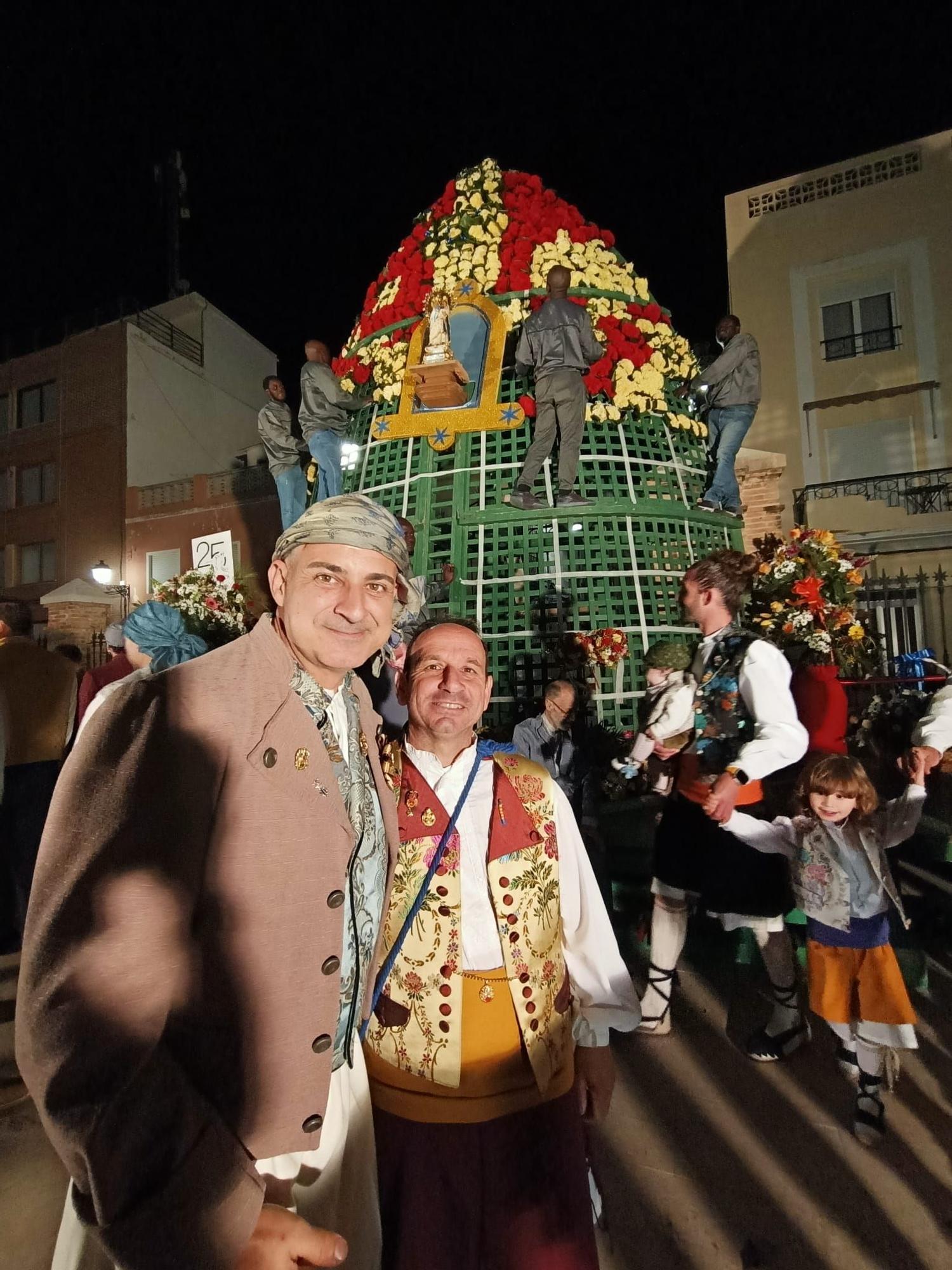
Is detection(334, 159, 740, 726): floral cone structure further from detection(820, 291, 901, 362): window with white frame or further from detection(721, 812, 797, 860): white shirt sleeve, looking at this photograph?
detection(820, 291, 901, 362): window with white frame

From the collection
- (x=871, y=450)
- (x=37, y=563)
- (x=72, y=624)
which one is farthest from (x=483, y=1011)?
(x=37, y=563)

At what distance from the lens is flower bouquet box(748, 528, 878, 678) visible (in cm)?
548

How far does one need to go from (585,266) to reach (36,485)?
2310cm

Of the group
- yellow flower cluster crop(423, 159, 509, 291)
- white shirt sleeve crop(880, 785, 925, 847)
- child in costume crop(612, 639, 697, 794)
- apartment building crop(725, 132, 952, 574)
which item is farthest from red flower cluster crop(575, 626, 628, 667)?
apartment building crop(725, 132, 952, 574)

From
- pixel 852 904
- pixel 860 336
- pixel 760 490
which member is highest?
pixel 860 336

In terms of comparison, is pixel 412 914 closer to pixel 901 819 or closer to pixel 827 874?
pixel 827 874

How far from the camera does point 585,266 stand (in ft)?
20.6

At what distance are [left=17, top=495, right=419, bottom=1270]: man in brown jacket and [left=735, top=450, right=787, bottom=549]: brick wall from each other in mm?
8473

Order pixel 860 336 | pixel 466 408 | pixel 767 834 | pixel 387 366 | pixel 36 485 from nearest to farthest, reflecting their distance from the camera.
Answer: pixel 767 834
pixel 466 408
pixel 387 366
pixel 860 336
pixel 36 485

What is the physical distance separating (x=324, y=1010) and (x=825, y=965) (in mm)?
2583

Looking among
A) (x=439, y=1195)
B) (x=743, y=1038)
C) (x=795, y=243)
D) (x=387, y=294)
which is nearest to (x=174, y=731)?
(x=439, y=1195)

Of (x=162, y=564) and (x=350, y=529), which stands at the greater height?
(x=162, y=564)

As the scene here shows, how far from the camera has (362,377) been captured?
6742 millimetres

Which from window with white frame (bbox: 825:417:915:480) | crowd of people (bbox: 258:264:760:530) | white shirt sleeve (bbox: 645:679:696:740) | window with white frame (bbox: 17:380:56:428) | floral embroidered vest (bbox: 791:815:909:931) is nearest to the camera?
floral embroidered vest (bbox: 791:815:909:931)
